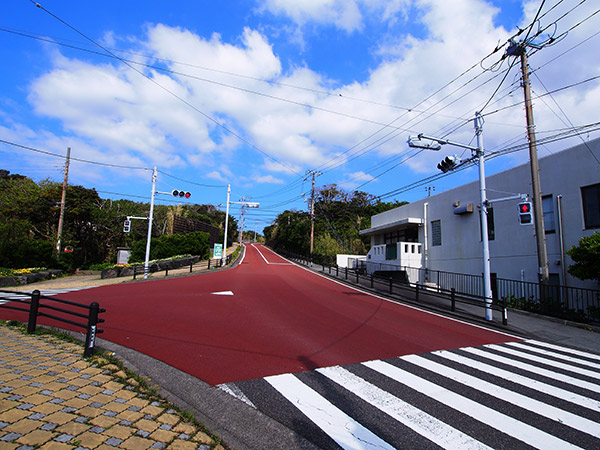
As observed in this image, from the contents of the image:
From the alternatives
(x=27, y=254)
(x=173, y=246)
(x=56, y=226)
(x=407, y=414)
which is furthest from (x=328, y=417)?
(x=56, y=226)

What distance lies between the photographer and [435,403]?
4.44 meters

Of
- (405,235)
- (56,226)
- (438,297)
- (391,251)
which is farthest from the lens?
(56,226)

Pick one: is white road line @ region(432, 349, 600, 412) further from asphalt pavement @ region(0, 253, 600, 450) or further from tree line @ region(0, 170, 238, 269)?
tree line @ region(0, 170, 238, 269)

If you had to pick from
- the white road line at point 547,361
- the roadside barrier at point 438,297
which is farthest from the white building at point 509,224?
the white road line at point 547,361

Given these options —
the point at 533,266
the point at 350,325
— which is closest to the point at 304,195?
the point at 533,266

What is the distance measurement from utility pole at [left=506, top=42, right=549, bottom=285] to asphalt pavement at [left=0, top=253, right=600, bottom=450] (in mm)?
13174

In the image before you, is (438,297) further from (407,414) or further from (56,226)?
(56,226)

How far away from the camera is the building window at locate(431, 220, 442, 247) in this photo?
22.4 metres

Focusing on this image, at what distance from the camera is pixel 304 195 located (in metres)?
46.8

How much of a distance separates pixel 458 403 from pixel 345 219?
4933cm

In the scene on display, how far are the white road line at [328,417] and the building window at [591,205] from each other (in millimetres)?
14111

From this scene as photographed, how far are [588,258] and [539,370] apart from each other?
6.72 meters

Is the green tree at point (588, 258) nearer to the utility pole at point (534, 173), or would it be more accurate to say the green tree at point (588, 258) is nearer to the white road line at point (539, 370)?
the utility pole at point (534, 173)

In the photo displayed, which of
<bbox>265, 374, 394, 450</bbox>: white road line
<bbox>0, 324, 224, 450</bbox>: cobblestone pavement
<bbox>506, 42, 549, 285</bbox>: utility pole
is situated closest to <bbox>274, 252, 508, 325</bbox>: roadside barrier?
<bbox>506, 42, 549, 285</bbox>: utility pole
